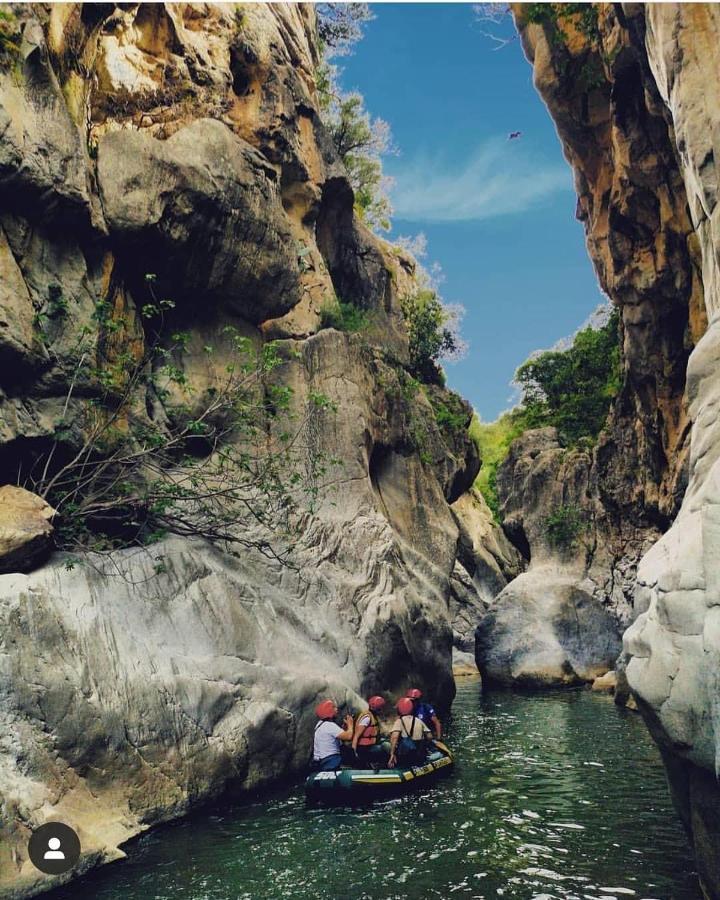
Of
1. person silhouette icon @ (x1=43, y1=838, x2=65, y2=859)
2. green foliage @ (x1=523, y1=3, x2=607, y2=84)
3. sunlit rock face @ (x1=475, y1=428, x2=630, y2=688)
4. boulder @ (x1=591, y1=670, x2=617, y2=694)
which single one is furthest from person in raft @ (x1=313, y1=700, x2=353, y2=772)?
green foliage @ (x1=523, y1=3, x2=607, y2=84)

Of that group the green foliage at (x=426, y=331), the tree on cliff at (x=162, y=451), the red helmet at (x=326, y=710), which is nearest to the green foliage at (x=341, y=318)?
the tree on cliff at (x=162, y=451)

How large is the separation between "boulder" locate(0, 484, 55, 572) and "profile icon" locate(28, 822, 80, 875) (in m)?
3.51

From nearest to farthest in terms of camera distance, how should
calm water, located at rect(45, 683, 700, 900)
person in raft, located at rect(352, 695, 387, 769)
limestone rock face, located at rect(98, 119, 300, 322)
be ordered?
calm water, located at rect(45, 683, 700, 900), person in raft, located at rect(352, 695, 387, 769), limestone rock face, located at rect(98, 119, 300, 322)

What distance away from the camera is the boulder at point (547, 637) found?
82.0 ft

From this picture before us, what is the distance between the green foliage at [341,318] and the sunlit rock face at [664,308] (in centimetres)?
751

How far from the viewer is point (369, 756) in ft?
39.5

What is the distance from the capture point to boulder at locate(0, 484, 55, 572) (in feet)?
33.2

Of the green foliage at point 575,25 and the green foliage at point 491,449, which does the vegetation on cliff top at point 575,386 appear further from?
the green foliage at point 575,25

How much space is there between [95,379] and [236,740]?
6.37 metres

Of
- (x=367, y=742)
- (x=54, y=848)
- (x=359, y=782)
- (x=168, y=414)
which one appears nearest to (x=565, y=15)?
(x=168, y=414)

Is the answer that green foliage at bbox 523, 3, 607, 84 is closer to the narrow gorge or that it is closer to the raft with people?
the narrow gorge

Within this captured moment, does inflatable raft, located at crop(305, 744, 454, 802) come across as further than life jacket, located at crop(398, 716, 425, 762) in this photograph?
No

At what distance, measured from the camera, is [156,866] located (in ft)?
27.2

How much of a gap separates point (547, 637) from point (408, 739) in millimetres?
14300
